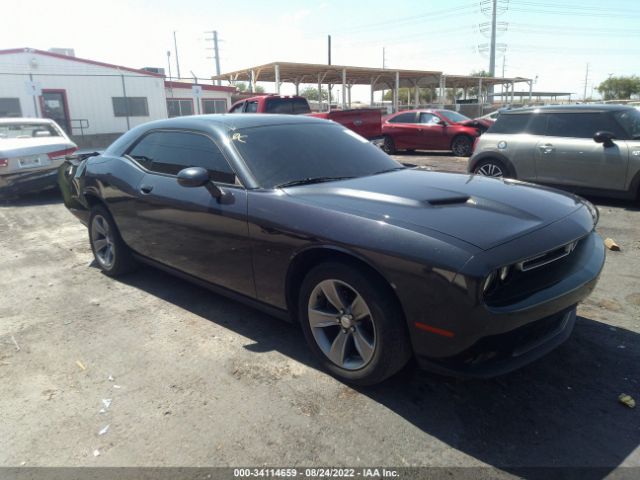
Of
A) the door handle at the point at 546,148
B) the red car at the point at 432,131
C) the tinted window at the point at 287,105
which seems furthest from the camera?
the red car at the point at 432,131

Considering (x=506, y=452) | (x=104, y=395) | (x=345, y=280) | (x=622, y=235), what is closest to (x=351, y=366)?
(x=345, y=280)

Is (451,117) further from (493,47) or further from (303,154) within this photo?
(493,47)

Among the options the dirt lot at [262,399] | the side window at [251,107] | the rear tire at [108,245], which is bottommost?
the dirt lot at [262,399]

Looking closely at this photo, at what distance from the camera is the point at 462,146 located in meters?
14.4

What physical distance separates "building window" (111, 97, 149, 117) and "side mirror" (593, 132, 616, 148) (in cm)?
2134

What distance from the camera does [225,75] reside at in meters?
31.7

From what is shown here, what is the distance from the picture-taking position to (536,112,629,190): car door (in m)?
6.92

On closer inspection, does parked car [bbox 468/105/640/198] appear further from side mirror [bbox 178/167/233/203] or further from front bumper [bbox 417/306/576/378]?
side mirror [bbox 178/167/233/203]

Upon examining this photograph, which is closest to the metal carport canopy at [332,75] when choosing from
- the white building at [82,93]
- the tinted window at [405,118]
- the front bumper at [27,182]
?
the white building at [82,93]

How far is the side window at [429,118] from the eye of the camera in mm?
14828

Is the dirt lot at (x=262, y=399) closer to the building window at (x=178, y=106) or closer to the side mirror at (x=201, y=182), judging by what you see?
the side mirror at (x=201, y=182)

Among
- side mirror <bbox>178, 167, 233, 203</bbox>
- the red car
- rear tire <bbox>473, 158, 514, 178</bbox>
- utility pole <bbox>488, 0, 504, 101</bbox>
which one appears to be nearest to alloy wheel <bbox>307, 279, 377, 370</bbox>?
side mirror <bbox>178, 167, 233, 203</bbox>

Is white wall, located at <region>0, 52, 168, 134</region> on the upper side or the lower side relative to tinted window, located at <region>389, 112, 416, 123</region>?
upper

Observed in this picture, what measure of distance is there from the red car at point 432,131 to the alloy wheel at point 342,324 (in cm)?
1248
